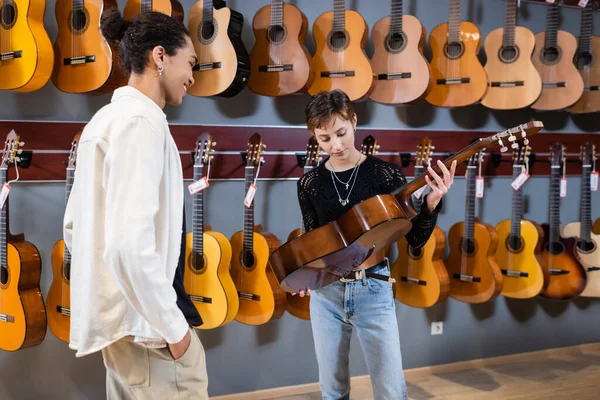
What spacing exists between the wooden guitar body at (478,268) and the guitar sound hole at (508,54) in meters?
0.96

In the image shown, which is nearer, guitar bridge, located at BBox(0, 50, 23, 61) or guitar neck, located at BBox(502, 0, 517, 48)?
guitar bridge, located at BBox(0, 50, 23, 61)

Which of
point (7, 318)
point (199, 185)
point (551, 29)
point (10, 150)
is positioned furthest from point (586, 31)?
point (7, 318)

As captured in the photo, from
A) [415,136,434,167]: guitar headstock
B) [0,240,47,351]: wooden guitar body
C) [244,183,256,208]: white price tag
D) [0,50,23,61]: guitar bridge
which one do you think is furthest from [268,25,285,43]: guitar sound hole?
[0,240,47,351]: wooden guitar body

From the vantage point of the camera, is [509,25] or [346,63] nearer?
[346,63]

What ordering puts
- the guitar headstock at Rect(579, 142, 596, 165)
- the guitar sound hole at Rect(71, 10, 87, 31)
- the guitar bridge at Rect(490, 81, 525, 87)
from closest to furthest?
the guitar sound hole at Rect(71, 10, 87, 31)
the guitar bridge at Rect(490, 81, 525, 87)
the guitar headstock at Rect(579, 142, 596, 165)

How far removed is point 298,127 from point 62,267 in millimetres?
1446

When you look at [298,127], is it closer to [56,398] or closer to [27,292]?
[27,292]

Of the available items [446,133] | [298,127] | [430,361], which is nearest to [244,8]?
[298,127]

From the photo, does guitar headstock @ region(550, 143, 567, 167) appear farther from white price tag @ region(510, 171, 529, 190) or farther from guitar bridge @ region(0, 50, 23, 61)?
guitar bridge @ region(0, 50, 23, 61)

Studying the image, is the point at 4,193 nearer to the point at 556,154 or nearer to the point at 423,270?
the point at 423,270

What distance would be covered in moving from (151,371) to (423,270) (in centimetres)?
218

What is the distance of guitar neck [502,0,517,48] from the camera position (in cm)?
352

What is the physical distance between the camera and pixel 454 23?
344 cm

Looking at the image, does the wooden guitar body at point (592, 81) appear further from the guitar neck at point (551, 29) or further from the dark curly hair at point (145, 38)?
the dark curly hair at point (145, 38)
